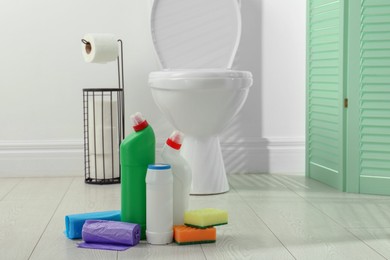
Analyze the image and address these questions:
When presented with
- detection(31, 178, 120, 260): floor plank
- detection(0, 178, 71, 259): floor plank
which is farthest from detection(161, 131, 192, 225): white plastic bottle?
detection(0, 178, 71, 259): floor plank

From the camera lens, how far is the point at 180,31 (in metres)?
2.80

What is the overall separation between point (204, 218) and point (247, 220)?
0.34 m

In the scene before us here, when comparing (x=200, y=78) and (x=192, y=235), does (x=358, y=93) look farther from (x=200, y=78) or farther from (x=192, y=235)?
(x=192, y=235)

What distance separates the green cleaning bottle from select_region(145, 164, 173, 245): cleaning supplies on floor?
42 millimetres

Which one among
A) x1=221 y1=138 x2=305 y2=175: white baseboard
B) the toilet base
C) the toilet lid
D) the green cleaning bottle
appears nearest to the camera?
the green cleaning bottle

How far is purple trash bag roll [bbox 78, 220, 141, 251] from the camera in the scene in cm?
175

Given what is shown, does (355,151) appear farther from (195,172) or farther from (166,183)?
(166,183)

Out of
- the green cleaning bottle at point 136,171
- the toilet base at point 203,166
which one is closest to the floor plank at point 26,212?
the green cleaning bottle at point 136,171

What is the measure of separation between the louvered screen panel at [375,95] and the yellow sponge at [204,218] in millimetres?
869

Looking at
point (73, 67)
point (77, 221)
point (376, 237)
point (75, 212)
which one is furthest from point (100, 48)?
point (376, 237)

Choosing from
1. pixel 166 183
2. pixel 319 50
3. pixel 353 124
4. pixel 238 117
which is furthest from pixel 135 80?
pixel 166 183

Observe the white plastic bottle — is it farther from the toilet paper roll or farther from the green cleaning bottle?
the toilet paper roll

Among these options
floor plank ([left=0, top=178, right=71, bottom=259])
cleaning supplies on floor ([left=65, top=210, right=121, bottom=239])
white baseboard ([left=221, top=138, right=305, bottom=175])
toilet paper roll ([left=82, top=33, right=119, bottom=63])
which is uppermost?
toilet paper roll ([left=82, top=33, right=119, bottom=63])

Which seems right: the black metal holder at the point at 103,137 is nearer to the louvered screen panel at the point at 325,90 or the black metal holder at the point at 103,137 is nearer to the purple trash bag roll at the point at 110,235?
the louvered screen panel at the point at 325,90
